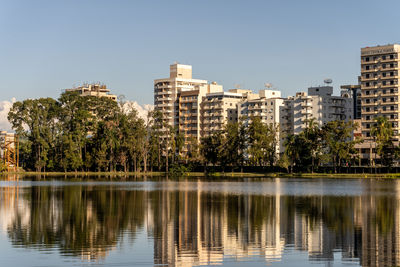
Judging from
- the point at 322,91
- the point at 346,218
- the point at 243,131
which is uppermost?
the point at 322,91

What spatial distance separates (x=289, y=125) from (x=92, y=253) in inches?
6760

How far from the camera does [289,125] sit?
646 ft

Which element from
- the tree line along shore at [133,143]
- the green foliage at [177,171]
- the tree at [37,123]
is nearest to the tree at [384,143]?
the tree line along shore at [133,143]

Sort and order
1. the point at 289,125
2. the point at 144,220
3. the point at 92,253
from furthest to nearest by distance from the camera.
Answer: the point at 289,125
the point at 144,220
the point at 92,253

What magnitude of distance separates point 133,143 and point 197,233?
11949 centimetres

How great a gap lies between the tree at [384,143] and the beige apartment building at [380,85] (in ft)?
91.2

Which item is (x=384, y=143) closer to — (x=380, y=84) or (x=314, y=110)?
(x=380, y=84)

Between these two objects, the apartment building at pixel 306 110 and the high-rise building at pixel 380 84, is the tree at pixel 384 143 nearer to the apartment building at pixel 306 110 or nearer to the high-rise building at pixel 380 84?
the high-rise building at pixel 380 84

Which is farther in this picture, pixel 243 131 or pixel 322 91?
pixel 322 91

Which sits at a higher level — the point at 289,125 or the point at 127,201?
the point at 289,125

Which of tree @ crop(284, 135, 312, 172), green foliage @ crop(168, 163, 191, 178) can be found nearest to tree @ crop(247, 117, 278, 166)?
tree @ crop(284, 135, 312, 172)

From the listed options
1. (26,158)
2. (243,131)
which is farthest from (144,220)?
(26,158)

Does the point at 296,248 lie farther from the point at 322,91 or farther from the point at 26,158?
the point at 322,91

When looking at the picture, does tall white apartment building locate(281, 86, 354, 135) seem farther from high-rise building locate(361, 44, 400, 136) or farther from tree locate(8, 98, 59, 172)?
tree locate(8, 98, 59, 172)
